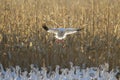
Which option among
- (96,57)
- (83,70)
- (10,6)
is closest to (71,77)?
(83,70)

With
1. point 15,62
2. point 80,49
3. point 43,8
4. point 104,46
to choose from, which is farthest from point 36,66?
point 43,8

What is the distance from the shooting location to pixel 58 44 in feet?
15.3

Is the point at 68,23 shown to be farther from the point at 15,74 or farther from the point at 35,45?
the point at 15,74

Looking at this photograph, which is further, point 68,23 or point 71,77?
point 68,23

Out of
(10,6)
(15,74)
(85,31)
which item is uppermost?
(10,6)

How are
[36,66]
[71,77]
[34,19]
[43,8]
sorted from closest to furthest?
1. [71,77]
2. [36,66]
3. [34,19]
4. [43,8]

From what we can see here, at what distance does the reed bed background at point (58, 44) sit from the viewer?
4.57 metres

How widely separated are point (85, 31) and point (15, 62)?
37.9 inches

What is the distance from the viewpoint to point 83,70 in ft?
14.2

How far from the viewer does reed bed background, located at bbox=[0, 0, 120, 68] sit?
15.0ft

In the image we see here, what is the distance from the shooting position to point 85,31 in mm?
4812

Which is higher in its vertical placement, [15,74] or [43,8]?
[43,8]

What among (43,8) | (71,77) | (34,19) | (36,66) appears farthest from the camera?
(43,8)

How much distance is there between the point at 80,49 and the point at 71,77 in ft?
2.13
